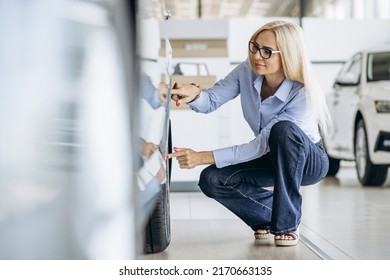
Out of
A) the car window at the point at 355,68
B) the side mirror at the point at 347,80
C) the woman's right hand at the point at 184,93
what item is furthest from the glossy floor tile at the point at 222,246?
the car window at the point at 355,68

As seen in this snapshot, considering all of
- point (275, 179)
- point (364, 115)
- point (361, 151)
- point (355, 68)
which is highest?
point (355, 68)

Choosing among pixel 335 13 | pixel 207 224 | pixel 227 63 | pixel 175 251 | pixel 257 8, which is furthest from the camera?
pixel 335 13

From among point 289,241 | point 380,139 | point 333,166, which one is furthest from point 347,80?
point 289,241

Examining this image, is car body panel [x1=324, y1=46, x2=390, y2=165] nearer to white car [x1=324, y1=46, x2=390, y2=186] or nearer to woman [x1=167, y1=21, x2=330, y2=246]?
white car [x1=324, y1=46, x2=390, y2=186]

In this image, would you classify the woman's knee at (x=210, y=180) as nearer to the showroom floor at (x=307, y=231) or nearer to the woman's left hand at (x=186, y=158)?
the showroom floor at (x=307, y=231)

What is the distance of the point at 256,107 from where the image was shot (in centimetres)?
236

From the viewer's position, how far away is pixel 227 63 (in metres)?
4.43

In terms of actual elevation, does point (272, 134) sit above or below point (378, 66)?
below

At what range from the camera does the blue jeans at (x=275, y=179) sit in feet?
7.27

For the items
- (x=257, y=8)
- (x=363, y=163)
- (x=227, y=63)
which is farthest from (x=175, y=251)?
(x=257, y=8)

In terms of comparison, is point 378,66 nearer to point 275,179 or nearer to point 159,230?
point 275,179

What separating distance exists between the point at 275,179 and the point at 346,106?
288 cm
